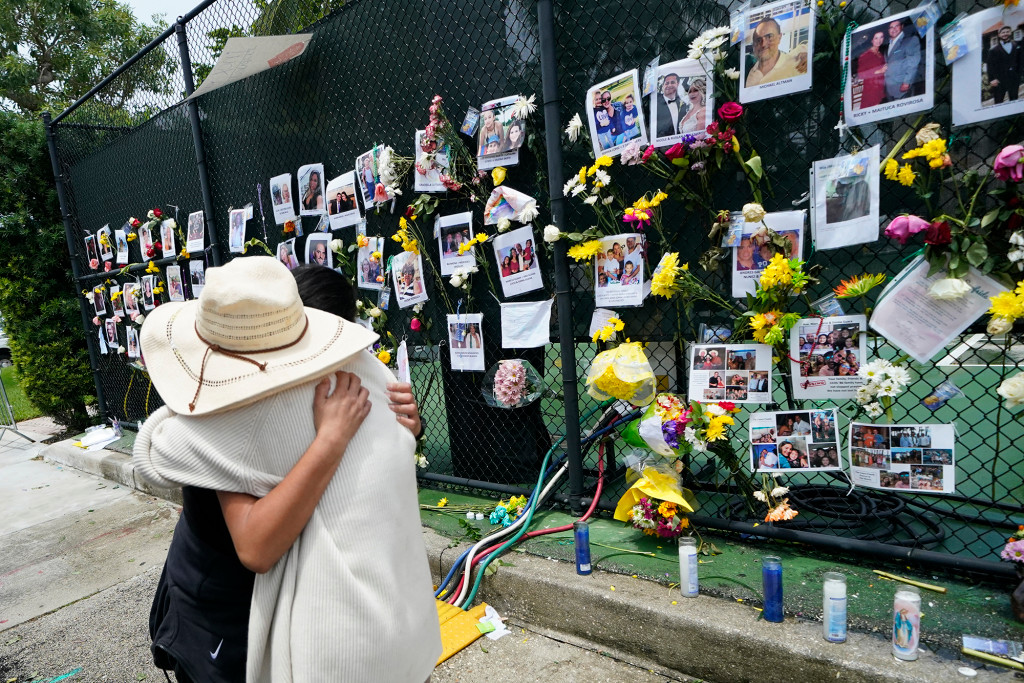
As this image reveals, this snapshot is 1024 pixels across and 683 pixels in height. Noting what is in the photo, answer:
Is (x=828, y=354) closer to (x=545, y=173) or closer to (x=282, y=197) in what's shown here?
(x=545, y=173)

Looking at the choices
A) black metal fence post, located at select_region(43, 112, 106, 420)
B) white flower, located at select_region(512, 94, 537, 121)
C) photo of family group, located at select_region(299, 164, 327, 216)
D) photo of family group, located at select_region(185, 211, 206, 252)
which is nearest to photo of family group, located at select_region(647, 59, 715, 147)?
white flower, located at select_region(512, 94, 537, 121)

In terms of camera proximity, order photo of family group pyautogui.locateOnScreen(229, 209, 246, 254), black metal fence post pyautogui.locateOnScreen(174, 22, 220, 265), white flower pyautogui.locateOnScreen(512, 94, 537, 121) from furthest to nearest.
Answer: black metal fence post pyautogui.locateOnScreen(174, 22, 220, 265) → photo of family group pyautogui.locateOnScreen(229, 209, 246, 254) → white flower pyautogui.locateOnScreen(512, 94, 537, 121)

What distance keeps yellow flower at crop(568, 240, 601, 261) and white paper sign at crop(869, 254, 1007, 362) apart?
48.9 inches

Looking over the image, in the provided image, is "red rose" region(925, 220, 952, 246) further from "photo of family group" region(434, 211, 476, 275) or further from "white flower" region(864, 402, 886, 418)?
"photo of family group" region(434, 211, 476, 275)

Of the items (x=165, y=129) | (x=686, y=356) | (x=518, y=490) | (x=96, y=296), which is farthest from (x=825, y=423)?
(x=96, y=296)

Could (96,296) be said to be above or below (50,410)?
above

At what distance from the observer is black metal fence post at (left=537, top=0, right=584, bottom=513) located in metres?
3.06

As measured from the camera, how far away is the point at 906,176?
228cm

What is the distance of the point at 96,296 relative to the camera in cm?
720

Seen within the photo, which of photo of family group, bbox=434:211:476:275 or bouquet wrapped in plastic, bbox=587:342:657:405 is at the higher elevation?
photo of family group, bbox=434:211:476:275

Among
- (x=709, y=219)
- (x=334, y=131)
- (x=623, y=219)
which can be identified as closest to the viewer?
(x=709, y=219)

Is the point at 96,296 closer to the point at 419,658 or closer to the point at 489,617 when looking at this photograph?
the point at 489,617

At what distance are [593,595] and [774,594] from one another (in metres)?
0.73

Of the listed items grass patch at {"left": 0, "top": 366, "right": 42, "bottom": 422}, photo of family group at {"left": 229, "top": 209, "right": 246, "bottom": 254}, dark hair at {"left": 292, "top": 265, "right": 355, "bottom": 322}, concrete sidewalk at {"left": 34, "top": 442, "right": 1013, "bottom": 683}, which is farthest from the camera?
grass patch at {"left": 0, "top": 366, "right": 42, "bottom": 422}
